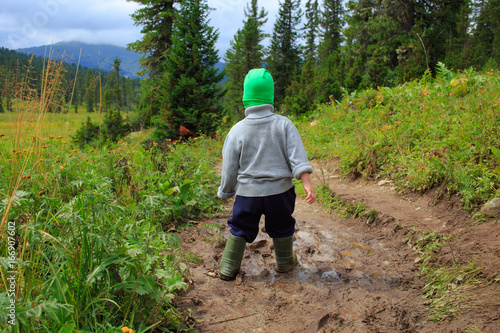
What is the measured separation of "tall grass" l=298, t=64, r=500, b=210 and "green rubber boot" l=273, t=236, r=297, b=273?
2.04 meters

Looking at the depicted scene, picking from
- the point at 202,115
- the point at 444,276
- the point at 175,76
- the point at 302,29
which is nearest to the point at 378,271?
the point at 444,276

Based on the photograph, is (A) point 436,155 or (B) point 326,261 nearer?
(B) point 326,261

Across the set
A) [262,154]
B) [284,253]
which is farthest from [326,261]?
[262,154]

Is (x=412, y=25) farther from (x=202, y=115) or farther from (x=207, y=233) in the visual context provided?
(x=207, y=233)

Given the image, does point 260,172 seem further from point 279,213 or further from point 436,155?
point 436,155

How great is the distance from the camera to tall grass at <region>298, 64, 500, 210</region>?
11.7ft

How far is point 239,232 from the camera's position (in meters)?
2.72

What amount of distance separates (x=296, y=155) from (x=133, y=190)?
2046 mm

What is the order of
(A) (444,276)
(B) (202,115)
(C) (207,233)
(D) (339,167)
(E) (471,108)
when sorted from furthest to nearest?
(B) (202,115), (D) (339,167), (E) (471,108), (C) (207,233), (A) (444,276)

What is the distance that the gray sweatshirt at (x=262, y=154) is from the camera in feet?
8.68

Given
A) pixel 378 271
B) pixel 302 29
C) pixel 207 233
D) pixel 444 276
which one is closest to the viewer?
pixel 444 276

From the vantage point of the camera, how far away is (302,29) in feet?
152

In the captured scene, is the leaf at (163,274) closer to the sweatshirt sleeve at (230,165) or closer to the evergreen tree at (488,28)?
the sweatshirt sleeve at (230,165)

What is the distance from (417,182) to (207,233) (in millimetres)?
2781
